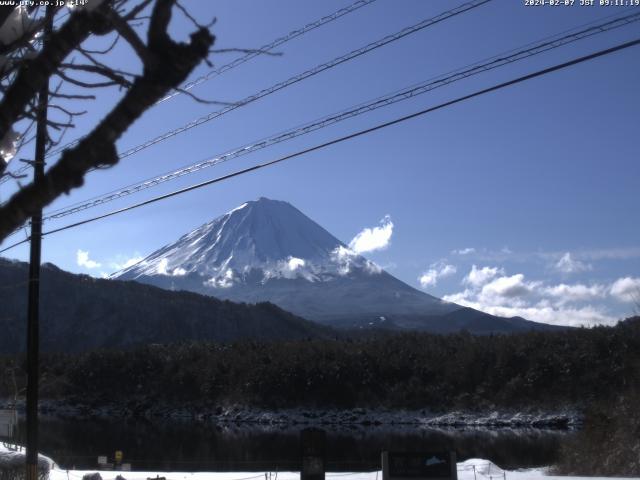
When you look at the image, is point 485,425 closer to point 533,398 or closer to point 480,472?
point 533,398

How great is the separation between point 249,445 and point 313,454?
96.2 feet

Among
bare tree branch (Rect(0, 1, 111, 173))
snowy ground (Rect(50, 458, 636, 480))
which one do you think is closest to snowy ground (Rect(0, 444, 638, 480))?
snowy ground (Rect(50, 458, 636, 480))

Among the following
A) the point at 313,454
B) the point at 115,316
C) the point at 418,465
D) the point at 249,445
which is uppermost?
the point at 115,316

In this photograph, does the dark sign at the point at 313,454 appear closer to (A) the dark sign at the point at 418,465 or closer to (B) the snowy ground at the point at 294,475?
(A) the dark sign at the point at 418,465

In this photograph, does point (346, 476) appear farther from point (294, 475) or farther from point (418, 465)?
point (418, 465)

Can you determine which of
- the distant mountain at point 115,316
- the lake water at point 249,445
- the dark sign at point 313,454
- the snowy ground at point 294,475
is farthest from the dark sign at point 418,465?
the distant mountain at point 115,316

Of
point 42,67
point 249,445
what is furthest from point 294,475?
point 249,445

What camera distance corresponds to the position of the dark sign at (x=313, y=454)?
1366 centimetres

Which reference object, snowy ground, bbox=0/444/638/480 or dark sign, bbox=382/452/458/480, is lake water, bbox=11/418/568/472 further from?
dark sign, bbox=382/452/458/480

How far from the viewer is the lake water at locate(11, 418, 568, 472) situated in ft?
102

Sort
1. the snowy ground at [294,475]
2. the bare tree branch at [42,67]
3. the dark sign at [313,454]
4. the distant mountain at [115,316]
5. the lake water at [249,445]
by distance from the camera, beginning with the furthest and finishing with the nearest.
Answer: the distant mountain at [115,316] < the lake water at [249,445] < the snowy ground at [294,475] < the dark sign at [313,454] < the bare tree branch at [42,67]

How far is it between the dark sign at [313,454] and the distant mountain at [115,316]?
97.7 m

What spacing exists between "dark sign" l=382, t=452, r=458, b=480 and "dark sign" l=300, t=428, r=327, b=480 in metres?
1.15

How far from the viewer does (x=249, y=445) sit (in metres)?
42.1
